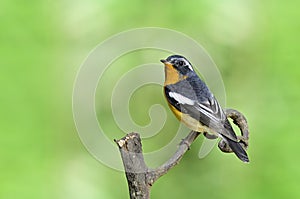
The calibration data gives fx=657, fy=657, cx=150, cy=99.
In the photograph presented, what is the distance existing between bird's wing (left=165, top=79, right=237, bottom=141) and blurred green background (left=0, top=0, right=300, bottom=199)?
0.31 m

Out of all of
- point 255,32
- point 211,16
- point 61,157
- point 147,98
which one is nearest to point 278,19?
point 255,32

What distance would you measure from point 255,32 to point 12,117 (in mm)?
676

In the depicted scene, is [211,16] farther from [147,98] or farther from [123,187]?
[123,187]

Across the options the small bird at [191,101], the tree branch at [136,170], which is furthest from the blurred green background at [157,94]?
the tree branch at [136,170]

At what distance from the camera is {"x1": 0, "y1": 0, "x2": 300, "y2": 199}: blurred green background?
5.60 ft

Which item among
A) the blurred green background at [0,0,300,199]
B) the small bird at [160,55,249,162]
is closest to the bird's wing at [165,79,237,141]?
the small bird at [160,55,249,162]

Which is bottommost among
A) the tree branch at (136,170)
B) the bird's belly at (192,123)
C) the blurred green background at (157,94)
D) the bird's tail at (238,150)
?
the tree branch at (136,170)

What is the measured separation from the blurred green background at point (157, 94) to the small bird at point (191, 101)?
309 mm

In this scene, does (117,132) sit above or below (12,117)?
below

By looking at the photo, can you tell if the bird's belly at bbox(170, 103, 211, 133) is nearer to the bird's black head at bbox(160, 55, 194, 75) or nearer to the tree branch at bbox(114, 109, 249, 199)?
the bird's black head at bbox(160, 55, 194, 75)

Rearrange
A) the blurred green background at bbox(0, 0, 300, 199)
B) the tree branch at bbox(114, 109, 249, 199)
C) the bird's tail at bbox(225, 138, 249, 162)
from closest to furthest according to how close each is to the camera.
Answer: the tree branch at bbox(114, 109, 249, 199) → the bird's tail at bbox(225, 138, 249, 162) → the blurred green background at bbox(0, 0, 300, 199)

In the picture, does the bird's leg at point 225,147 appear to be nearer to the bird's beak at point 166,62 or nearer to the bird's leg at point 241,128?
the bird's leg at point 241,128

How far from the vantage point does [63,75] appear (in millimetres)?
1777

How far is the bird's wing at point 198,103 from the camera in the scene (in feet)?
4.33
